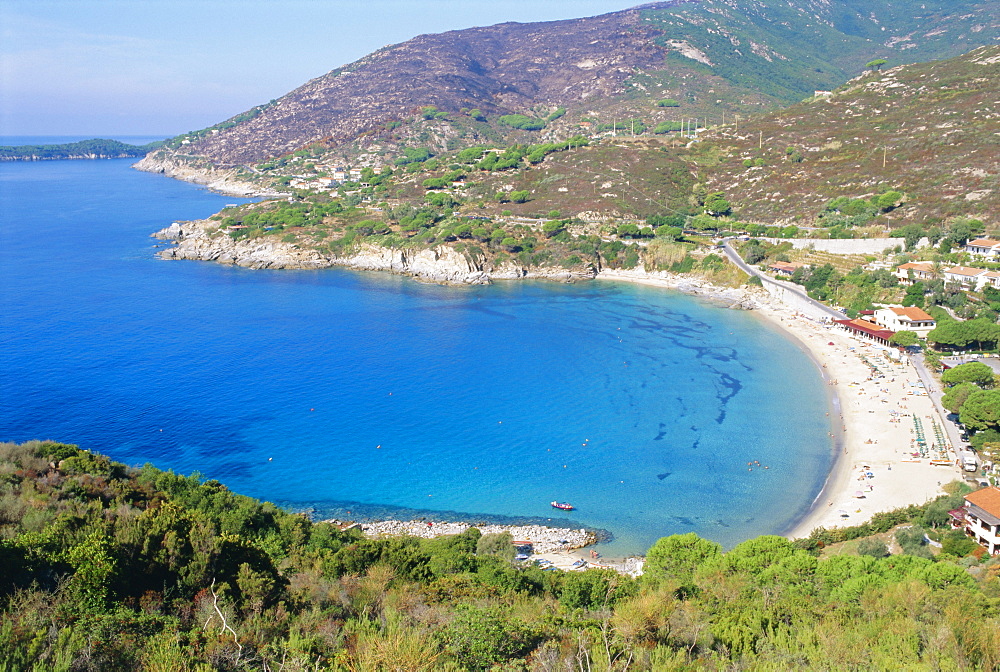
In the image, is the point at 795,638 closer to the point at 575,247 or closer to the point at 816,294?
the point at 816,294

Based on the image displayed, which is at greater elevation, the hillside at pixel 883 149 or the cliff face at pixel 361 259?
the hillside at pixel 883 149

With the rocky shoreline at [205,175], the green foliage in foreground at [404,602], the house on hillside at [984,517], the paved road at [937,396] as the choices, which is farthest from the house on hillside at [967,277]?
the rocky shoreline at [205,175]

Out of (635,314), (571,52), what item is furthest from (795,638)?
(571,52)

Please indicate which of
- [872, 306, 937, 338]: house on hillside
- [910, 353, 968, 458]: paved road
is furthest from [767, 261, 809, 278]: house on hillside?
[910, 353, 968, 458]: paved road

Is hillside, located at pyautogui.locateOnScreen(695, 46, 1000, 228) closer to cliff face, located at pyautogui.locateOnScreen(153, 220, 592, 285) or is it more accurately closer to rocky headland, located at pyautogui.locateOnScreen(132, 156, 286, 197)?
cliff face, located at pyautogui.locateOnScreen(153, 220, 592, 285)

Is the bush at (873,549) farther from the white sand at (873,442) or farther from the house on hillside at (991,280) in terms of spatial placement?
the house on hillside at (991,280)

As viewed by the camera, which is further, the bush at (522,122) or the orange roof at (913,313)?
the bush at (522,122)

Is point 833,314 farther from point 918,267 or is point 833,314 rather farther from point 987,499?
point 987,499
